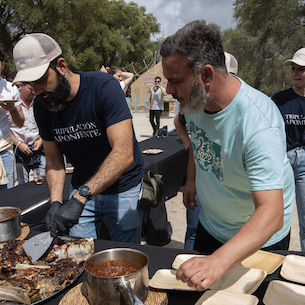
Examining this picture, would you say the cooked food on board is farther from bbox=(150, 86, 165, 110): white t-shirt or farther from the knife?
bbox=(150, 86, 165, 110): white t-shirt

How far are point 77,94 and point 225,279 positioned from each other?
126 centimetres

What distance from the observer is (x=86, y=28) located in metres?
18.2

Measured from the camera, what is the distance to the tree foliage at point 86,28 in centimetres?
1390

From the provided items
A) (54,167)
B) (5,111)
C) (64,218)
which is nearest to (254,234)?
(64,218)

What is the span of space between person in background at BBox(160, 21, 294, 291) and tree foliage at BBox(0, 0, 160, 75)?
13844mm

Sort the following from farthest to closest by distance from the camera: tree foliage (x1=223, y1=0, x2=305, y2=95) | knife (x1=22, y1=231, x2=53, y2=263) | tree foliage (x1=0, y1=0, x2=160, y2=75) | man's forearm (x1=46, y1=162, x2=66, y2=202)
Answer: tree foliage (x1=223, y1=0, x2=305, y2=95) → tree foliage (x1=0, y1=0, x2=160, y2=75) → man's forearm (x1=46, y1=162, x2=66, y2=202) → knife (x1=22, y1=231, x2=53, y2=263)

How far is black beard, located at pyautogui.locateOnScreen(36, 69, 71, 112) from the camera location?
1.72 metres

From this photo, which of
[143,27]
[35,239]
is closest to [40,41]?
[35,239]

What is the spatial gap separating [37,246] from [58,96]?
80 cm

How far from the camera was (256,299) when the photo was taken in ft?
3.43

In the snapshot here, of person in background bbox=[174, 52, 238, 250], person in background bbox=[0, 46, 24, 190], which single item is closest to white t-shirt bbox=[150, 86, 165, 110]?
person in background bbox=[174, 52, 238, 250]

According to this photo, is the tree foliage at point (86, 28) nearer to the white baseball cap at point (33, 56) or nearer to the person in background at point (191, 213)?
the person in background at point (191, 213)

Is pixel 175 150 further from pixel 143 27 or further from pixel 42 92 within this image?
pixel 143 27

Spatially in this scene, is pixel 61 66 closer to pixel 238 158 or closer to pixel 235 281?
pixel 238 158
